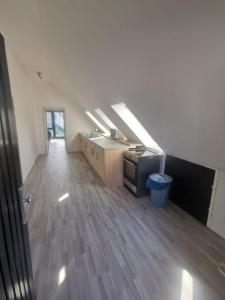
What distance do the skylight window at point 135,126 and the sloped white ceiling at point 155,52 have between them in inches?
28.8

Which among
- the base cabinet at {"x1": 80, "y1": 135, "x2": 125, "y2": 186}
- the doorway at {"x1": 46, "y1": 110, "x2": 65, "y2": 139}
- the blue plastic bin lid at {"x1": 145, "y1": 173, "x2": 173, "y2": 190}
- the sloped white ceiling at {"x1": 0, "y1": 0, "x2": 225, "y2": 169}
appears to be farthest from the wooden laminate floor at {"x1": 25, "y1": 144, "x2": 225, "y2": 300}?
the doorway at {"x1": 46, "y1": 110, "x2": 65, "y2": 139}

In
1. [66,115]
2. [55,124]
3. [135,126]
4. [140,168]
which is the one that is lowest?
[140,168]

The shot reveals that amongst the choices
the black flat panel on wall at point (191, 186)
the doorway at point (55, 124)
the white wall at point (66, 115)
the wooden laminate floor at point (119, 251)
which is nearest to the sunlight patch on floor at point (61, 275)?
the wooden laminate floor at point (119, 251)

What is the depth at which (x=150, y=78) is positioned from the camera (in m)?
1.71

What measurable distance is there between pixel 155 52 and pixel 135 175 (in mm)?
2174

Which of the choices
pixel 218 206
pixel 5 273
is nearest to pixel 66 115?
pixel 218 206

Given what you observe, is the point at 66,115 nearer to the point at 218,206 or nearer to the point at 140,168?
the point at 140,168

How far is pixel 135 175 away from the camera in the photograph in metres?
3.09

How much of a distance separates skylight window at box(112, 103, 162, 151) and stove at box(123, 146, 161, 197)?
0.42m

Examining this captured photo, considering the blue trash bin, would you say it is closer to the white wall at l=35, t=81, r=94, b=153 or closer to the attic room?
the attic room

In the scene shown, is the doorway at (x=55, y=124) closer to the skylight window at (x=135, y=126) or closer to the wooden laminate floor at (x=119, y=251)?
the skylight window at (x=135, y=126)

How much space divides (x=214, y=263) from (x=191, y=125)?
1529 millimetres

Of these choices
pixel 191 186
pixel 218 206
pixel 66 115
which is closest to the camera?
pixel 218 206

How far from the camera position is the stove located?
9.84 feet
